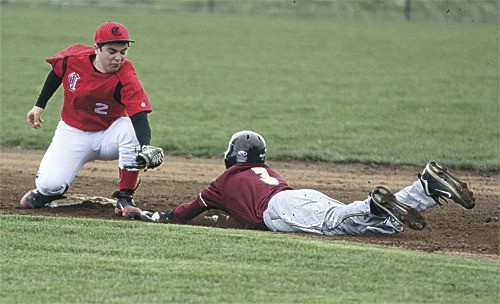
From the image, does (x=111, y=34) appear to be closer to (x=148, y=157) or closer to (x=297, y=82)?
(x=148, y=157)

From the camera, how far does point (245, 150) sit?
8398 mm

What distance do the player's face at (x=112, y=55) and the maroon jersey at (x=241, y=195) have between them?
139 centimetres

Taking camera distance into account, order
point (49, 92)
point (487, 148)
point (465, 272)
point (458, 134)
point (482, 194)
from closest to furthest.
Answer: point (465, 272)
point (49, 92)
point (482, 194)
point (487, 148)
point (458, 134)

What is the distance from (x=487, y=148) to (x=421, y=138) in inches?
45.5

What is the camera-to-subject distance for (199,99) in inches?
696

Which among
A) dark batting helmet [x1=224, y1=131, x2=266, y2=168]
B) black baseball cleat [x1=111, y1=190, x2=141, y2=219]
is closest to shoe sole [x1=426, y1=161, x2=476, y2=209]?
dark batting helmet [x1=224, y1=131, x2=266, y2=168]

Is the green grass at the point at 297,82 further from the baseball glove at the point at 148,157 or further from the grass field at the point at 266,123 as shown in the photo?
the baseball glove at the point at 148,157

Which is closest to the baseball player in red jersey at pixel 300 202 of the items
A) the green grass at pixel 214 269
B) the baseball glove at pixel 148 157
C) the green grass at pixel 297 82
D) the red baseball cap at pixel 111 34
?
the green grass at pixel 214 269

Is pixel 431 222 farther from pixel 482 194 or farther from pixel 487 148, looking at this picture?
pixel 487 148

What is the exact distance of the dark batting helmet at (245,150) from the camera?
27.6 ft

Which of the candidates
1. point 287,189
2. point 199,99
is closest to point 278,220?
point 287,189

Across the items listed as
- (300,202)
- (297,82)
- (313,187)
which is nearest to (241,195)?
(300,202)

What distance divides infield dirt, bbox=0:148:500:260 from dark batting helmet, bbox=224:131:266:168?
602mm

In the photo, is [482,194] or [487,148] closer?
[482,194]
